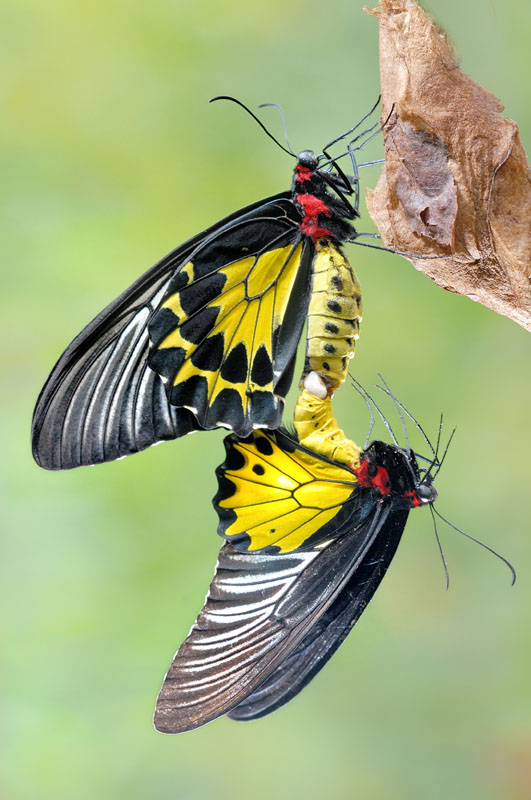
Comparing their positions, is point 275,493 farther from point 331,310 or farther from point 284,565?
point 331,310

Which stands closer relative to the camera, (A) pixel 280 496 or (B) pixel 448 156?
A: (B) pixel 448 156

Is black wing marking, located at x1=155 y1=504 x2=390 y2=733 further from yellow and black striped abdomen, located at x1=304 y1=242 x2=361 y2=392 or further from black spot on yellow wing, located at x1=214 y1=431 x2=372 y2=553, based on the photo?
yellow and black striped abdomen, located at x1=304 y1=242 x2=361 y2=392

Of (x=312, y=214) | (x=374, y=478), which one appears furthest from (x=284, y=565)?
(x=312, y=214)

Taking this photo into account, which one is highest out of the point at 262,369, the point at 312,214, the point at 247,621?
the point at 312,214

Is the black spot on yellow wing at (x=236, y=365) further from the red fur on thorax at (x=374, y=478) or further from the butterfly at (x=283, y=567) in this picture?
the red fur on thorax at (x=374, y=478)

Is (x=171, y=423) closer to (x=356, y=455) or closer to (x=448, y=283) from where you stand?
(x=356, y=455)

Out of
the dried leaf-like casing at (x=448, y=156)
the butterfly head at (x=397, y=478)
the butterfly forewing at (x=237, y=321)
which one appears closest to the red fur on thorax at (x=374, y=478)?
the butterfly head at (x=397, y=478)

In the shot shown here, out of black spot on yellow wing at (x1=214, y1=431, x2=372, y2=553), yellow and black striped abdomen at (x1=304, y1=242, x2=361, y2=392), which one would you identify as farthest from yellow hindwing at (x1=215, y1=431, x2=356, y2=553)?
yellow and black striped abdomen at (x1=304, y1=242, x2=361, y2=392)

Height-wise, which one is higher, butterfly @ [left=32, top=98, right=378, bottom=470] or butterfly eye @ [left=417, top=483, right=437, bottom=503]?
butterfly @ [left=32, top=98, right=378, bottom=470]
